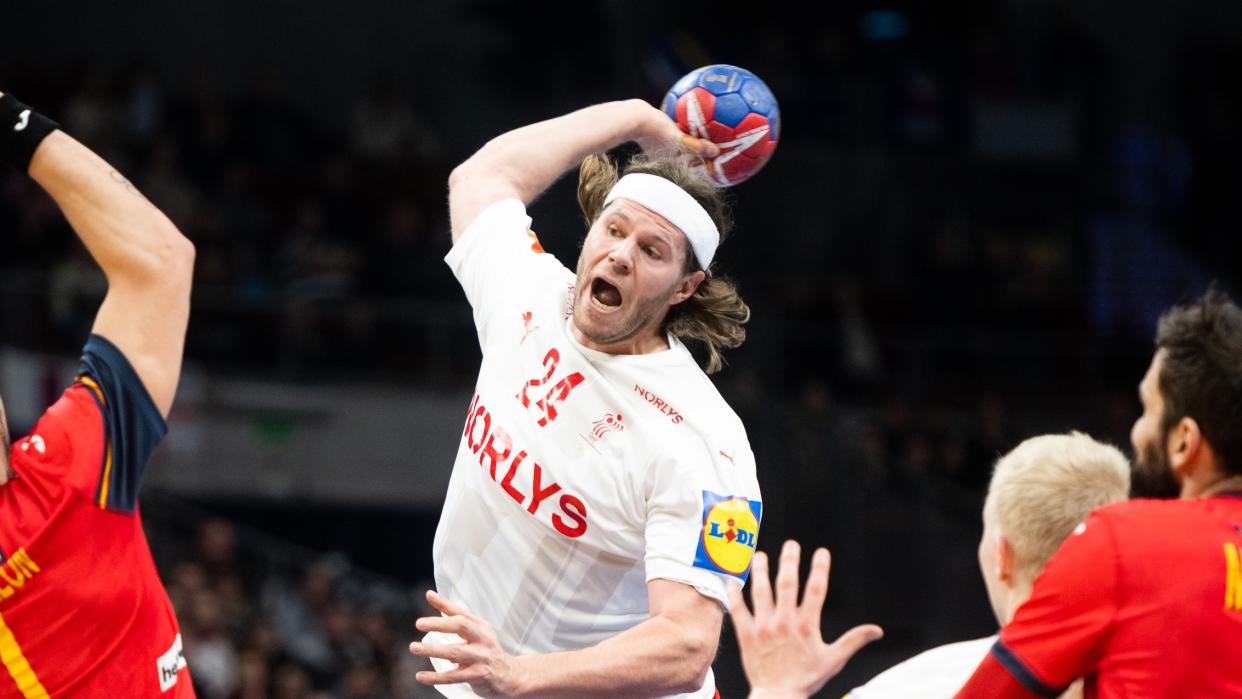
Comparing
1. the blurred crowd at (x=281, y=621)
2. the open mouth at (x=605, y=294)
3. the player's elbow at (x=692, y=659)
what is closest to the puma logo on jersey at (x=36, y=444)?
the open mouth at (x=605, y=294)

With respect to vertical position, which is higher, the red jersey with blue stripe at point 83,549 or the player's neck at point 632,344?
the player's neck at point 632,344

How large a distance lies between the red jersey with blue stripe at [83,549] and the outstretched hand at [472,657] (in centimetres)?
74

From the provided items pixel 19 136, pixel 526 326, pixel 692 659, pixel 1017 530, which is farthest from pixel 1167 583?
pixel 19 136

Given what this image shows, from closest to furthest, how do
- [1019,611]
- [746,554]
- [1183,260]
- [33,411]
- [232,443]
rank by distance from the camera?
[1019,611], [746,554], [33,411], [232,443], [1183,260]

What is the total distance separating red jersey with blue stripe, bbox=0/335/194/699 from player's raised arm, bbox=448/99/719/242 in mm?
1346

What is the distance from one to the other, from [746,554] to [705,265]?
0.91 meters

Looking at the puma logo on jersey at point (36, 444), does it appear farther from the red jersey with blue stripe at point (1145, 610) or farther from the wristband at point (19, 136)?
the red jersey with blue stripe at point (1145, 610)

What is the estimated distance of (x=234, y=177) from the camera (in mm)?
15828

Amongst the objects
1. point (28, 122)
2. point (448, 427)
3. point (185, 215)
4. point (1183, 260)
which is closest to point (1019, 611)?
point (28, 122)

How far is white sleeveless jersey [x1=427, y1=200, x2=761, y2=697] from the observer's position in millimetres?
3920

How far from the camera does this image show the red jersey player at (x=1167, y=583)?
3.18 m

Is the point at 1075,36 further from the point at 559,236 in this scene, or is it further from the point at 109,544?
the point at 109,544

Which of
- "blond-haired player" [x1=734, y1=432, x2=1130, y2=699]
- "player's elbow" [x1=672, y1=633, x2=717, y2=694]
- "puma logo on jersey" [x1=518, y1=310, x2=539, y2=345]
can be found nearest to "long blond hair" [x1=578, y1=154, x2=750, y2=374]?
"puma logo on jersey" [x1=518, y1=310, x2=539, y2=345]

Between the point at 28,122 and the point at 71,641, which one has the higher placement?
the point at 28,122
